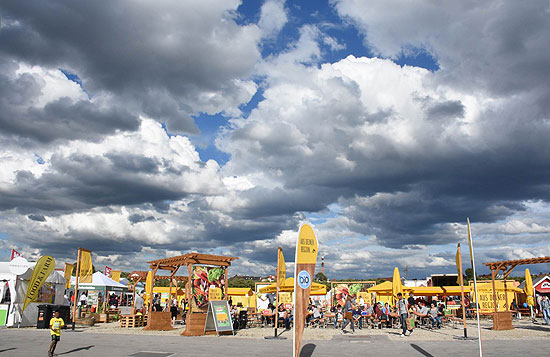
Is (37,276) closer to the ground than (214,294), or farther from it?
farther from it

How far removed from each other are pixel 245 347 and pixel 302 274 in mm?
5866

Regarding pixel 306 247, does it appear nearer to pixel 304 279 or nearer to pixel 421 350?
pixel 304 279

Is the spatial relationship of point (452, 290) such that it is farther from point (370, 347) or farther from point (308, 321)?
point (370, 347)

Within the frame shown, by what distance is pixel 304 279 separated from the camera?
9570mm

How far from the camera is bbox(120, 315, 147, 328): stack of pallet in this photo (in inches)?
879

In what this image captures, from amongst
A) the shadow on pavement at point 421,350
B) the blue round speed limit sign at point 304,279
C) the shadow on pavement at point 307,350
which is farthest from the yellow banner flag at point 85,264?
the shadow on pavement at point 421,350

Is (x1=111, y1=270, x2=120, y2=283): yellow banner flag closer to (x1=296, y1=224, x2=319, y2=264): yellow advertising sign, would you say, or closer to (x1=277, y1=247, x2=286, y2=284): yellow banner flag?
(x1=277, y1=247, x2=286, y2=284): yellow banner flag

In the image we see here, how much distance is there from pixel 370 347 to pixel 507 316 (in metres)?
10.3

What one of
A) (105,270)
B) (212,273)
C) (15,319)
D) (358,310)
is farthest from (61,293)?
(358,310)

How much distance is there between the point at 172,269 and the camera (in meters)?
23.6

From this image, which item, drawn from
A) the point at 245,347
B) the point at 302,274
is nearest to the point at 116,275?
the point at 245,347

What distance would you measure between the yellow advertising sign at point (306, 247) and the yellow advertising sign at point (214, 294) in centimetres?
1073

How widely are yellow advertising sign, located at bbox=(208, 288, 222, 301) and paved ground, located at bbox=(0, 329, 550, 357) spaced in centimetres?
241

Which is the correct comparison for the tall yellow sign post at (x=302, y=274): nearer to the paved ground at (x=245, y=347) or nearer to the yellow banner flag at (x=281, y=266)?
the paved ground at (x=245, y=347)
